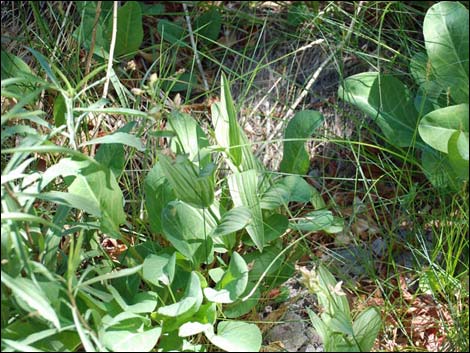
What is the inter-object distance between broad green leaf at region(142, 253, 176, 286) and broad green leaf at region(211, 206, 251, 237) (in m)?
0.14

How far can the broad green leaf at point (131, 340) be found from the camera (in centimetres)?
189

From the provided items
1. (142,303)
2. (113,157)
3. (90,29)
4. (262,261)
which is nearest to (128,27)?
(90,29)

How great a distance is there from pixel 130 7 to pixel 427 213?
1.23 meters

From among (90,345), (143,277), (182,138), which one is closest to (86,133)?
(182,138)

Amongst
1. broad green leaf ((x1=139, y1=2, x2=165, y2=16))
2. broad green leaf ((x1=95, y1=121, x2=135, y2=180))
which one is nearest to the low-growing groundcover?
broad green leaf ((x1=95, y1=121, x2=135, y2=180))

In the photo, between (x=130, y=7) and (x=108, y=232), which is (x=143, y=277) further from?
(x=130, y=7)

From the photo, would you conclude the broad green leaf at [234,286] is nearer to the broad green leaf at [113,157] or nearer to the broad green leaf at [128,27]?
the broad green leaf at [113,157]

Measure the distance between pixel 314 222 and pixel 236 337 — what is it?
0.42m

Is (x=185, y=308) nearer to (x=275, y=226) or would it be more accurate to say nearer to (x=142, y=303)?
(x=142, y=303)

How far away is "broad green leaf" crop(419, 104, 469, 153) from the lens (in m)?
2.27

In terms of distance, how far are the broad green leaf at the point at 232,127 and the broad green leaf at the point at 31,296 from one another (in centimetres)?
71

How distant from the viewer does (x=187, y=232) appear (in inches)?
84.2

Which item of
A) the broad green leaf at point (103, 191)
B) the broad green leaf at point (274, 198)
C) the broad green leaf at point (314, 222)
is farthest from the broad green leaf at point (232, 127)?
the broad green leaf at point (103, 191)

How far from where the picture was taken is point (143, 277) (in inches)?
80.3
